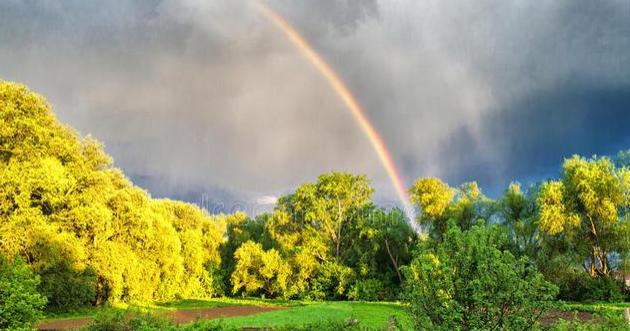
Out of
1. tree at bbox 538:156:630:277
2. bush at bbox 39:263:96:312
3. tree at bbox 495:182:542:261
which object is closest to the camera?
bush at bbox 39:263:96:312

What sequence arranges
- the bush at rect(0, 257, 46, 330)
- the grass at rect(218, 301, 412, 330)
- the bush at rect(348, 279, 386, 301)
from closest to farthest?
the bush at rect(0, 257, 46, 330), the grass at rect(218, 301, 412, 330), the bush at rect(348, 279, 386, 301)

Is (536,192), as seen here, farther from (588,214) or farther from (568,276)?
(568,276)

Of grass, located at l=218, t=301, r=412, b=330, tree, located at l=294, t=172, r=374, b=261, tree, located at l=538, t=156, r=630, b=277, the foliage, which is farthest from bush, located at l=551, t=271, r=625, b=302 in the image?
the foliage

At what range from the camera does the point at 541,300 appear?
755cm

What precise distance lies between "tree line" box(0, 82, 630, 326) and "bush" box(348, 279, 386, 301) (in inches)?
5.0

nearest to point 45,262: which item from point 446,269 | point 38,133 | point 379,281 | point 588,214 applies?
point 38,133

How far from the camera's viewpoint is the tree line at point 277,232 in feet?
86.1

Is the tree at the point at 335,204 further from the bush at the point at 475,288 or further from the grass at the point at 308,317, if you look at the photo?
the bush at the point at 475,288

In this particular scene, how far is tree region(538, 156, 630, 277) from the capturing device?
37656 millimetres

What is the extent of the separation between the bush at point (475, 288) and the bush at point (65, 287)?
24.7 metres

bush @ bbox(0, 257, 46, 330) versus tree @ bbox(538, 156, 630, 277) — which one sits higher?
tree @ bbox(538, 156, 630, 277)

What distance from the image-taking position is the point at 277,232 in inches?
2184

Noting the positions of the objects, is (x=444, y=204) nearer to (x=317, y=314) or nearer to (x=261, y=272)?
(x=261, y=272)

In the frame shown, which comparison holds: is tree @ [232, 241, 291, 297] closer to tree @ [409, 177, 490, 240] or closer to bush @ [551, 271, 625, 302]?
tree @ [409, 177, 490, 240]
